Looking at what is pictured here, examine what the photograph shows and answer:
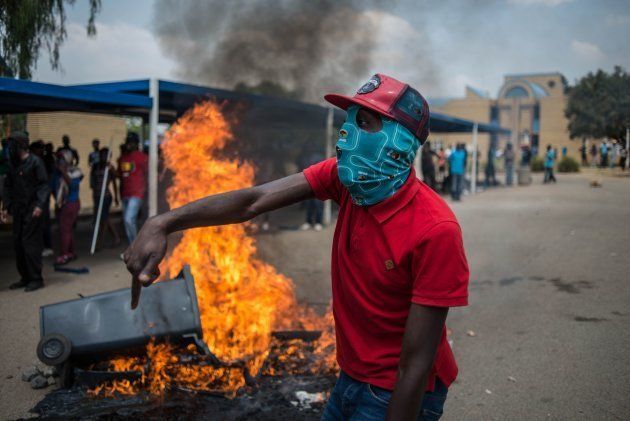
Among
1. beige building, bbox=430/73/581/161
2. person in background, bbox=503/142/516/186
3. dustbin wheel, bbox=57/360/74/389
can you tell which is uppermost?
beige building, bbox=430/73/581/161

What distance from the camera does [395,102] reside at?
173 cm

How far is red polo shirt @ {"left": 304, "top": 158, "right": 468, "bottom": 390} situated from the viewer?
160cm

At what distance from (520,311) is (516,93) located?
173ft

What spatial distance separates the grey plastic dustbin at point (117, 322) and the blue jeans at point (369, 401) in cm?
244

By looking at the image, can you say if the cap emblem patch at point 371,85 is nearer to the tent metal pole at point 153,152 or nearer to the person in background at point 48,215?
the tent metal pole at point 153,152

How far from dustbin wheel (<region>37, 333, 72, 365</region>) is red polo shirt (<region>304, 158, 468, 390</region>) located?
2.76 metres

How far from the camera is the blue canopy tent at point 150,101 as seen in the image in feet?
25.2

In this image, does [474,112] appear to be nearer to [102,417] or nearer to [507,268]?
[507,268]

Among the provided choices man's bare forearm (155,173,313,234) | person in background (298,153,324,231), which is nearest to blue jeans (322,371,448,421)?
man's bare forearm (155,173,313,234)

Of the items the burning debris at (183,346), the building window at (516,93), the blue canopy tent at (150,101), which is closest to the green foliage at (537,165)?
the building window at (516,93)

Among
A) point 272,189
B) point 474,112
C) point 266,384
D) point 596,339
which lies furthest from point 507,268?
point 474,112

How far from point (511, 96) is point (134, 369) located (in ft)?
182

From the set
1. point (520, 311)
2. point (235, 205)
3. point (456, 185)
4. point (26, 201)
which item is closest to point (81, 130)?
point (26, 201)

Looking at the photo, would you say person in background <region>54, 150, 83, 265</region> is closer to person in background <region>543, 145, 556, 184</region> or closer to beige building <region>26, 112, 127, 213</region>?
beige building <region>26, 112, 127, 213</region>
